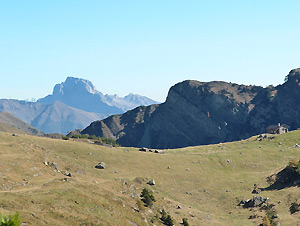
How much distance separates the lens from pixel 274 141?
4931 inches

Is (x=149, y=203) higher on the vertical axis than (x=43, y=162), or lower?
lower

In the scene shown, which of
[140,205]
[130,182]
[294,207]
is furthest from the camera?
[130,182]

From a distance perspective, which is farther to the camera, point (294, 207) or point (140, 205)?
point (294, 207)

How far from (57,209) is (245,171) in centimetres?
6773

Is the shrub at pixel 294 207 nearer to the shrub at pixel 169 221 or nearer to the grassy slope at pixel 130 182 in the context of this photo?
the grassy slope at pixel 130 182

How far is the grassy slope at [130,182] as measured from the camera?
4481 cm

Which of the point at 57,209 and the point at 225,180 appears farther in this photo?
the point at 225,180

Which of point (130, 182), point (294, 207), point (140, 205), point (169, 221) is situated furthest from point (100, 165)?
point (294, 207)

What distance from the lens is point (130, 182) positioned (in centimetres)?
8081

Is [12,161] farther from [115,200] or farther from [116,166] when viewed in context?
[116,166]

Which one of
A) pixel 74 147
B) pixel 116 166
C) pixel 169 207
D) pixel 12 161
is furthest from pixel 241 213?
pixel 74 147

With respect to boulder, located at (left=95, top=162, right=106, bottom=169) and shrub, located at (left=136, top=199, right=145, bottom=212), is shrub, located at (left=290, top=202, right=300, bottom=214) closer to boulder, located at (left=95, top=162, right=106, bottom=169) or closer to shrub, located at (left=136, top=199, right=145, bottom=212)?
Result: shrub, located at (left=136, top=199, right=145, bottom=212)

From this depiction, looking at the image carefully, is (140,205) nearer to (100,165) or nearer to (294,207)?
(294,207)

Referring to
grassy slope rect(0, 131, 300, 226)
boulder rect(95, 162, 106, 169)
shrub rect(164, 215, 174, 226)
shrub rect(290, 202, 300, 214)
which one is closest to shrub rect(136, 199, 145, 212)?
grassy slope rect(0, 131, 300, 226)
